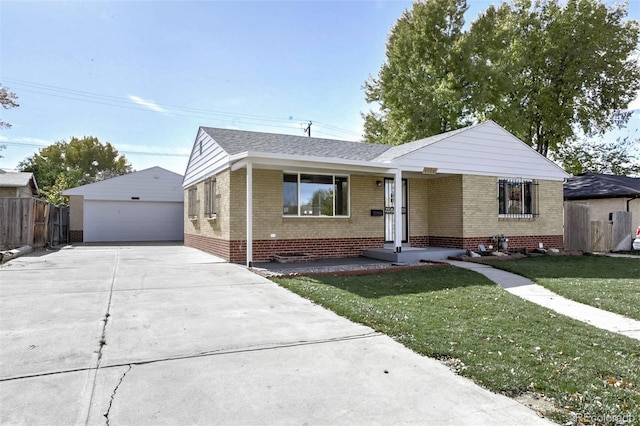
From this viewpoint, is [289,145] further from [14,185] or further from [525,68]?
[525,68]

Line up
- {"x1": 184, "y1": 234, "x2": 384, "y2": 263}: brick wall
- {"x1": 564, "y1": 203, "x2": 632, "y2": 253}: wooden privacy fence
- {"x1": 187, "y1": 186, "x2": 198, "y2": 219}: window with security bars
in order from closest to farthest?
{"x1": 184, "y1": 234, "x2": 384, "y2": 263}: brick wall → {"x1": 564, "y1": 203, "x2": 632, "y2": 253}: wooden privacy fence → {"x1": 187, "y1": 186, "x2": 198, "y2": 219}: window with security bars

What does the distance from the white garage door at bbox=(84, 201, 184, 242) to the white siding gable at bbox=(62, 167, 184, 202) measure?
0.38m

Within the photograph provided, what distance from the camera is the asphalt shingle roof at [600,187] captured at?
1809cm

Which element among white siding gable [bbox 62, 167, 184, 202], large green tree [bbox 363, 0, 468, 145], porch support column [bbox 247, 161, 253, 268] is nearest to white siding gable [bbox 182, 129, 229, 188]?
porch support column [bbox 247, 161, 253, 268]

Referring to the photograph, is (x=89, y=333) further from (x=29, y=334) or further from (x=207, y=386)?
(x=207, y=386)

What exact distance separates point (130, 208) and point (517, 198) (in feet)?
63.3

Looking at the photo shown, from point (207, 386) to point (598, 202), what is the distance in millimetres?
21232

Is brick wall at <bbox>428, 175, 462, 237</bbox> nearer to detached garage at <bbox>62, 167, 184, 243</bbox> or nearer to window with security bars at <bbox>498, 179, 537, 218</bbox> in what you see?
window with security bars at <bbox>498, 179, 537, 218</bbox>

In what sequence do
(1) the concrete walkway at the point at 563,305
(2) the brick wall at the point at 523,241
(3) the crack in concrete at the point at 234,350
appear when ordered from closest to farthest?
(3) the crack in concrete at the point at 234,350, (1) the concrete walkway at the point at 563,305, (2) the brick wall at the point at 523,241

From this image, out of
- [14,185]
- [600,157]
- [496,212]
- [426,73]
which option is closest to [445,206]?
[496,212]

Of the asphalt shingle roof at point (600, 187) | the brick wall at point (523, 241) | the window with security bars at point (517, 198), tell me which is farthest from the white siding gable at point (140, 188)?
the asphalt shingle roof at point (600, 187)

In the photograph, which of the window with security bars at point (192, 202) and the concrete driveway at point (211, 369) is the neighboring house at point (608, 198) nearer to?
the window with security bars at point (192, 202)

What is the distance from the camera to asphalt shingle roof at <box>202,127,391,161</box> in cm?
1197

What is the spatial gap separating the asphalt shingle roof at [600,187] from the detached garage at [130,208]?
68.7 feet
